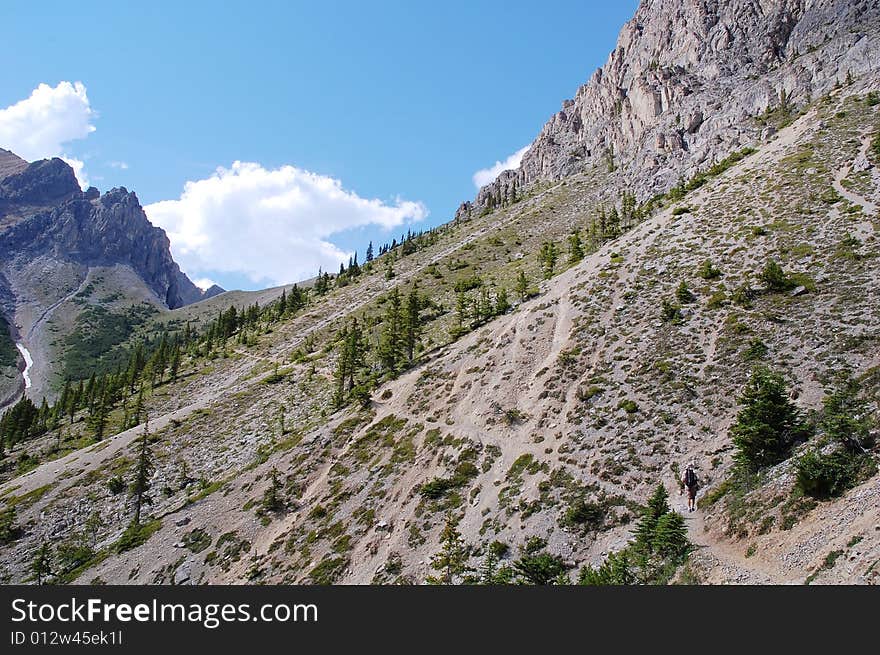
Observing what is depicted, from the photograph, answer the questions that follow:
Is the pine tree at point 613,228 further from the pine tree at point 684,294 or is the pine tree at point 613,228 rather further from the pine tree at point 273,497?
the pine tree at point 273,497

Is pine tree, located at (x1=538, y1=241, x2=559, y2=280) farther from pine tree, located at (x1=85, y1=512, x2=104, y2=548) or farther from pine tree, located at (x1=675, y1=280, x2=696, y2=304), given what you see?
pine tree, located at (x1=85, y1=512, x2=104, y2=548)

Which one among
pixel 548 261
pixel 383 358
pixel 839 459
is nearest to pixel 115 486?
pixel 383 358

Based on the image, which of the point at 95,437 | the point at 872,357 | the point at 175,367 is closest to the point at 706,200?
the point at 872,357

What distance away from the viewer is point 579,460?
3509cm

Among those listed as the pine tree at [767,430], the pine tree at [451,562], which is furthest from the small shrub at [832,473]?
the pine tree at [451,562]

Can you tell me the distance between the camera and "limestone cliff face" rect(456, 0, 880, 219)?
122 m

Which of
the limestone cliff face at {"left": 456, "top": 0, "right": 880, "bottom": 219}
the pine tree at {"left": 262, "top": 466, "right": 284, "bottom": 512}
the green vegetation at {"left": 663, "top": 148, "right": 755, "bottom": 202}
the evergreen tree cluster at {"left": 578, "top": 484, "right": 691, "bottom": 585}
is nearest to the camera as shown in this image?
the evergreen tree cluster at {"left": 578, "top": 484, "right": 691, "bottom": 585}

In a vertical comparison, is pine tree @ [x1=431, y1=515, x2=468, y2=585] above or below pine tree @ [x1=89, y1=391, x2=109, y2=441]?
below

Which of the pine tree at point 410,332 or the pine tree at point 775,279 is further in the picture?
the pine tree at point 410,332

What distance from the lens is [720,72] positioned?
157375 millimetres

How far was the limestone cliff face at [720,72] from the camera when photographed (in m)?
122

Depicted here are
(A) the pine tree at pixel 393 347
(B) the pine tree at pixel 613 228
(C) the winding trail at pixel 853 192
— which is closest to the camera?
(C) the winding trail at pixel 853 192

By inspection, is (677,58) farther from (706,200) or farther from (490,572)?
(490,572)

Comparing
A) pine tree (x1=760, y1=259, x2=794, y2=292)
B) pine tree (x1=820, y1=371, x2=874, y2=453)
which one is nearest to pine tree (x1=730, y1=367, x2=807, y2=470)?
pine tree (x1=820, y1=371, x2=874, y2=453)
